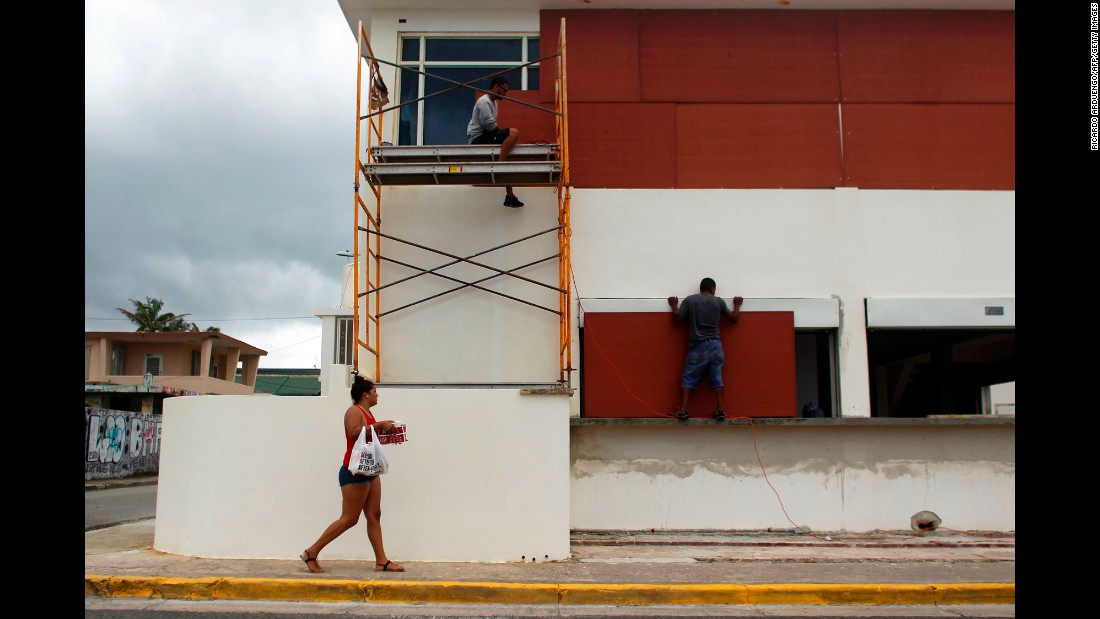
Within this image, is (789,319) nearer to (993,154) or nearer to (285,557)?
(993,154)

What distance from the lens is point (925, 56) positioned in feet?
35.1

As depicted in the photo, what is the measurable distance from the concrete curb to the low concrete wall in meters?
2.67

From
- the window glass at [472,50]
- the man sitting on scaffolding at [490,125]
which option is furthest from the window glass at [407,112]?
the man sitting on scaffolding at [490,125]

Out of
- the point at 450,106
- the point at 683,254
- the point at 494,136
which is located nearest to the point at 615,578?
the point at 683,254

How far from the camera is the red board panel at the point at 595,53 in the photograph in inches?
415

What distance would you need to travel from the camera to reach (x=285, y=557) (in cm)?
777

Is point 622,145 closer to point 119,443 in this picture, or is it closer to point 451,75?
point 451,75

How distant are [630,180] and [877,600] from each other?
5606 millimetres

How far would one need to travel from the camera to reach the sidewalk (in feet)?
21.4

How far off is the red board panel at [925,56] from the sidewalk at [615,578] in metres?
5.70

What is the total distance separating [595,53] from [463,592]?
6.97 metres

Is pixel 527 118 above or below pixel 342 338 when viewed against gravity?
above

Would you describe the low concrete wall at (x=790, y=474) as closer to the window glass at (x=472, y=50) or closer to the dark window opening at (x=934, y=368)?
the dark window opening at (x=934, y=368)
